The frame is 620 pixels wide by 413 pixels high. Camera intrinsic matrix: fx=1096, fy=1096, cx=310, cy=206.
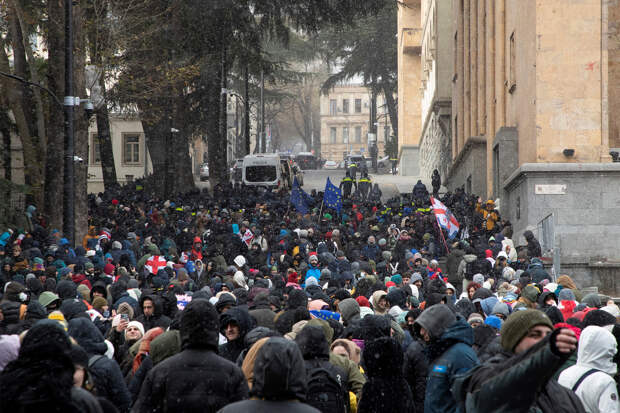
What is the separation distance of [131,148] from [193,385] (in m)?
59.2

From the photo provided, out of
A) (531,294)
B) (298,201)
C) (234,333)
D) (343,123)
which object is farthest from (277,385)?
(343,123)

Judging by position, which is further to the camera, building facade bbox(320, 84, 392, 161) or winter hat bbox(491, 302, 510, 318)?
building facade bbox(320, 84, 392, 161)

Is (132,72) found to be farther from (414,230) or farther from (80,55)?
(414,230)

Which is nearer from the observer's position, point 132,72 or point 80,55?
point 80,55

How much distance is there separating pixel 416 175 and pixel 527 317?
226ft

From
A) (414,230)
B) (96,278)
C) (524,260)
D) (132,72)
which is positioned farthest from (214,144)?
(96,278)

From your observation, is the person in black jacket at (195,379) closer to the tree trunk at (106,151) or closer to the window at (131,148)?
the tree trunk at (106,151)

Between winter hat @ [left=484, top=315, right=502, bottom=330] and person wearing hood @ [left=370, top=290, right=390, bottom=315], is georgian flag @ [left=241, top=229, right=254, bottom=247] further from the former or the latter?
winter hat @ [left=484, top=315, right=502, bottom=330]

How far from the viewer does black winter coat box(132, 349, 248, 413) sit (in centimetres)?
594

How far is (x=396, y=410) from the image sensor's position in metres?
6.61

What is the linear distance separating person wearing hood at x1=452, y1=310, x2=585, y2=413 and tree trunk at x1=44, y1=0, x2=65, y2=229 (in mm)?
21564

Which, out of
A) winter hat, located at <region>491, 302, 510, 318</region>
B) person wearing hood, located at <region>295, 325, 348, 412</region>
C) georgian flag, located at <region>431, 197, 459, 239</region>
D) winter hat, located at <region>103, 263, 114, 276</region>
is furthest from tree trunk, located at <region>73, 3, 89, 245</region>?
person wearing hood, located at <region>295, 325, 348, 412</region>

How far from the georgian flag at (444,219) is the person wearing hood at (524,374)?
1804 centimetres

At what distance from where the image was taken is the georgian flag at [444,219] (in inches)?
919
